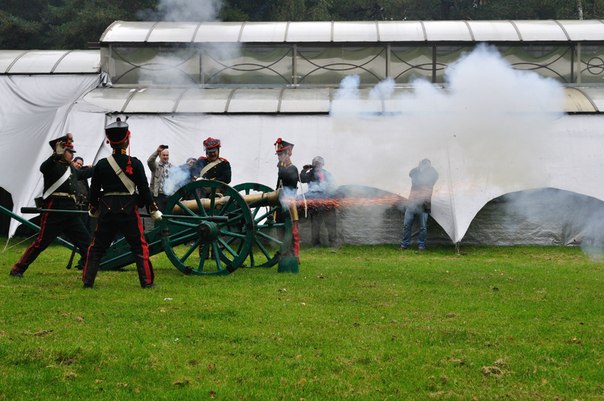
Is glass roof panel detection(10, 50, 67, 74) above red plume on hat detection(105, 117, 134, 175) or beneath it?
above

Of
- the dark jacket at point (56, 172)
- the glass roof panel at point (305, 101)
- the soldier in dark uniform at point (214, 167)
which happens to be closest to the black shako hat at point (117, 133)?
the dark jacket at point (56, 172)

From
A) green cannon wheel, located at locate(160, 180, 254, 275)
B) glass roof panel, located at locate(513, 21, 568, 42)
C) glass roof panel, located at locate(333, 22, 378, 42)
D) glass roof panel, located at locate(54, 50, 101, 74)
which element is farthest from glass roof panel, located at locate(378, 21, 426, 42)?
green cannon wheel, located at locate(160, 180, 254, 275)

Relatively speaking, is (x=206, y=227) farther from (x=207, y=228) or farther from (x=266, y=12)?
(x=266, y=12)

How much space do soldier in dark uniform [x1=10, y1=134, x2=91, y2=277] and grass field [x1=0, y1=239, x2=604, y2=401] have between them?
466 mm

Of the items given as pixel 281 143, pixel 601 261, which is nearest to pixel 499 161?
pixel 601 261

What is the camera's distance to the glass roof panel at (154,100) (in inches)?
731

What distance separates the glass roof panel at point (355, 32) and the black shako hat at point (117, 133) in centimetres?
1137

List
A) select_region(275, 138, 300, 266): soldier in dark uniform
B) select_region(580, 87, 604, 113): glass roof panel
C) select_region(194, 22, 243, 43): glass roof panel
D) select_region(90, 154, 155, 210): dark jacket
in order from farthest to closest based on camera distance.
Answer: select_region(194, 22, 243, 43): glass roof panel, select_region(580, 87, 604, 113): glass roof panel, select_region(275, 138, 300, 266): soldier in dark uniform, select_region(90, 154, 155, 210): dark jacket

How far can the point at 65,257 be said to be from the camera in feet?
46.5

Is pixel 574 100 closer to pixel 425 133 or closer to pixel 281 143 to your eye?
pixel 425 133

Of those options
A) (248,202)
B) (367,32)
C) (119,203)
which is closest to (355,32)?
(367,32)

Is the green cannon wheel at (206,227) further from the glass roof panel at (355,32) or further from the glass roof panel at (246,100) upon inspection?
the glass roof panel at (355,32)

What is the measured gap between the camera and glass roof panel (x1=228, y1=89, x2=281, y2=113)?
18516 mm

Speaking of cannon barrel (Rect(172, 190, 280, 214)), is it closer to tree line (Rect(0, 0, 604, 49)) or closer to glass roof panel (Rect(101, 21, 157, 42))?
glass roof panel (Rect(101, 21, 157, 42))
